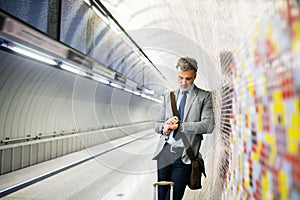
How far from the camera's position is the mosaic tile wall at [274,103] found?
504 mm

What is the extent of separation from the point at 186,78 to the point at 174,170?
864 millimetres

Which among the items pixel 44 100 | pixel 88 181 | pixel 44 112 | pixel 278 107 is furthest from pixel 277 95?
pixel 44 112

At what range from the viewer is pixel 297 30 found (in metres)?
0.49

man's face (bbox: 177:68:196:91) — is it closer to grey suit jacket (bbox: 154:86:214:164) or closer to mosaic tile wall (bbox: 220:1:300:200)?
grey suit jacket (bbox: 154:86:214:164)

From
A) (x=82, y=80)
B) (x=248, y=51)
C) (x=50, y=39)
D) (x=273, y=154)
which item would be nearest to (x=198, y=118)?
(x=248, y=51)

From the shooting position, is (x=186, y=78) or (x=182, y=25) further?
(x=182, y=25)

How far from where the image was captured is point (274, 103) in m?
0.61

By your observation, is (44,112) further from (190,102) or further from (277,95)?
(277,95)

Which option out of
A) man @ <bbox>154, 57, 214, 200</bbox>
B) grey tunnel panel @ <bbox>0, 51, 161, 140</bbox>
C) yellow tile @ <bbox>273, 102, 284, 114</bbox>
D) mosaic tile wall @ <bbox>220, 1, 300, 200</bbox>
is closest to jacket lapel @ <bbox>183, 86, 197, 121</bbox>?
man @ <bbox>154, 57, 214, 200</bbox>

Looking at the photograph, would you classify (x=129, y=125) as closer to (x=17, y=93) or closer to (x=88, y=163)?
(x=88, y=163)

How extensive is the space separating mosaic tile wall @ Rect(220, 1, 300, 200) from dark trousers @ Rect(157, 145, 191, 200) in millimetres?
1875

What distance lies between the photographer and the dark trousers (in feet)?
9.18

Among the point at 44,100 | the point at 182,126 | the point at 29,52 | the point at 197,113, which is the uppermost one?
the point at 29,52

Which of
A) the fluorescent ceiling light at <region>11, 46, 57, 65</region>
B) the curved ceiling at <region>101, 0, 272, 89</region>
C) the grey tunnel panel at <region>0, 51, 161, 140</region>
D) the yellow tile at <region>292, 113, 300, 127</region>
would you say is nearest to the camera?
the yellow tile at <region>292, 113, 300, 127</region>
